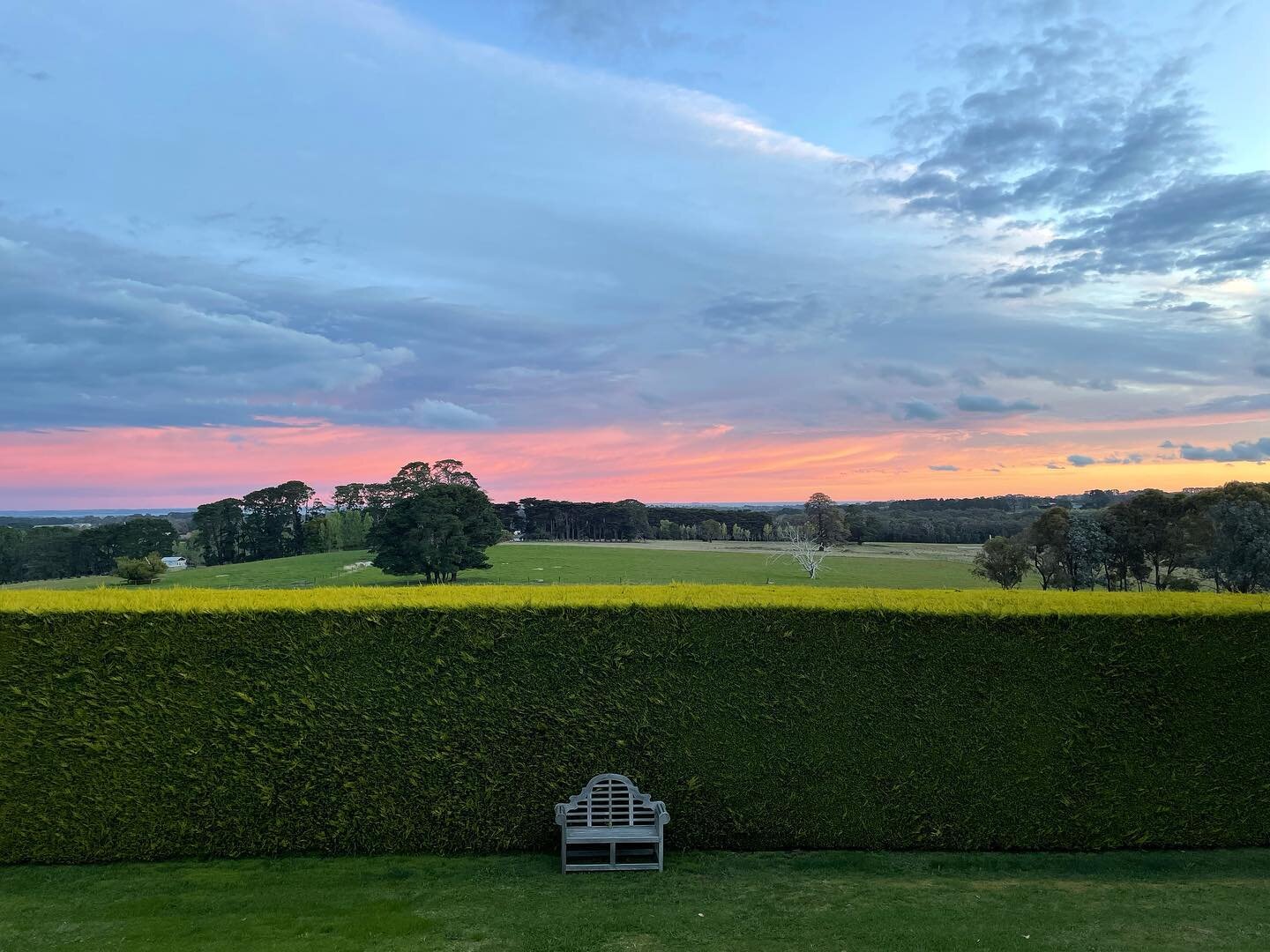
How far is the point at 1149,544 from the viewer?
151ft

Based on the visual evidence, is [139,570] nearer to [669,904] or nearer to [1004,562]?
[669,904]

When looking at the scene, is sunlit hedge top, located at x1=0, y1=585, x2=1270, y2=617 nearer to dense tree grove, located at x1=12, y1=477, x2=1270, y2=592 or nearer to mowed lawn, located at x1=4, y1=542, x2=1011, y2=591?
dense tree grove, located at x1=12, y1=477, x2=1270, y2=592

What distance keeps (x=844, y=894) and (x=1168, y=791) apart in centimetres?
417

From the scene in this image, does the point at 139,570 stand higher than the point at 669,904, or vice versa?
the point at 139,570

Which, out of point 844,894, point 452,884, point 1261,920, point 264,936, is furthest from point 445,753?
point 1261,920

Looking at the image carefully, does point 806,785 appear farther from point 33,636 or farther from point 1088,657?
point 33,636

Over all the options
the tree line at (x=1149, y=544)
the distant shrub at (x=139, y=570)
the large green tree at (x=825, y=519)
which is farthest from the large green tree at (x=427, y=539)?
the tree line at (x=1149, y=544)

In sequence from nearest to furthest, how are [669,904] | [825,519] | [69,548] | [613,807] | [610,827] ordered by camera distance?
[669,904] → [610,827] → [613,807] → [69,548] → [825,519]

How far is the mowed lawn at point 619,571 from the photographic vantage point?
167 ft

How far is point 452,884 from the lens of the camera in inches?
263

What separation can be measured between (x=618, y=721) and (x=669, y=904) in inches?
70.6

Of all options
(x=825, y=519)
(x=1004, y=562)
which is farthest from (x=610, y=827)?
(x=825, y=519)

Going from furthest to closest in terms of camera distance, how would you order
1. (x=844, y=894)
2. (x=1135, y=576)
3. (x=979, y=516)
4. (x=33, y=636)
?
1. (x=979, y=516)
2. (x=1135, y=576)
3. (x=33, y=636)
4. (x=844, y=894)

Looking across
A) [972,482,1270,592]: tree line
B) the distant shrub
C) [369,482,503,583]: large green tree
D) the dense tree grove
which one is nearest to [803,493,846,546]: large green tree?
the dense tree grove
